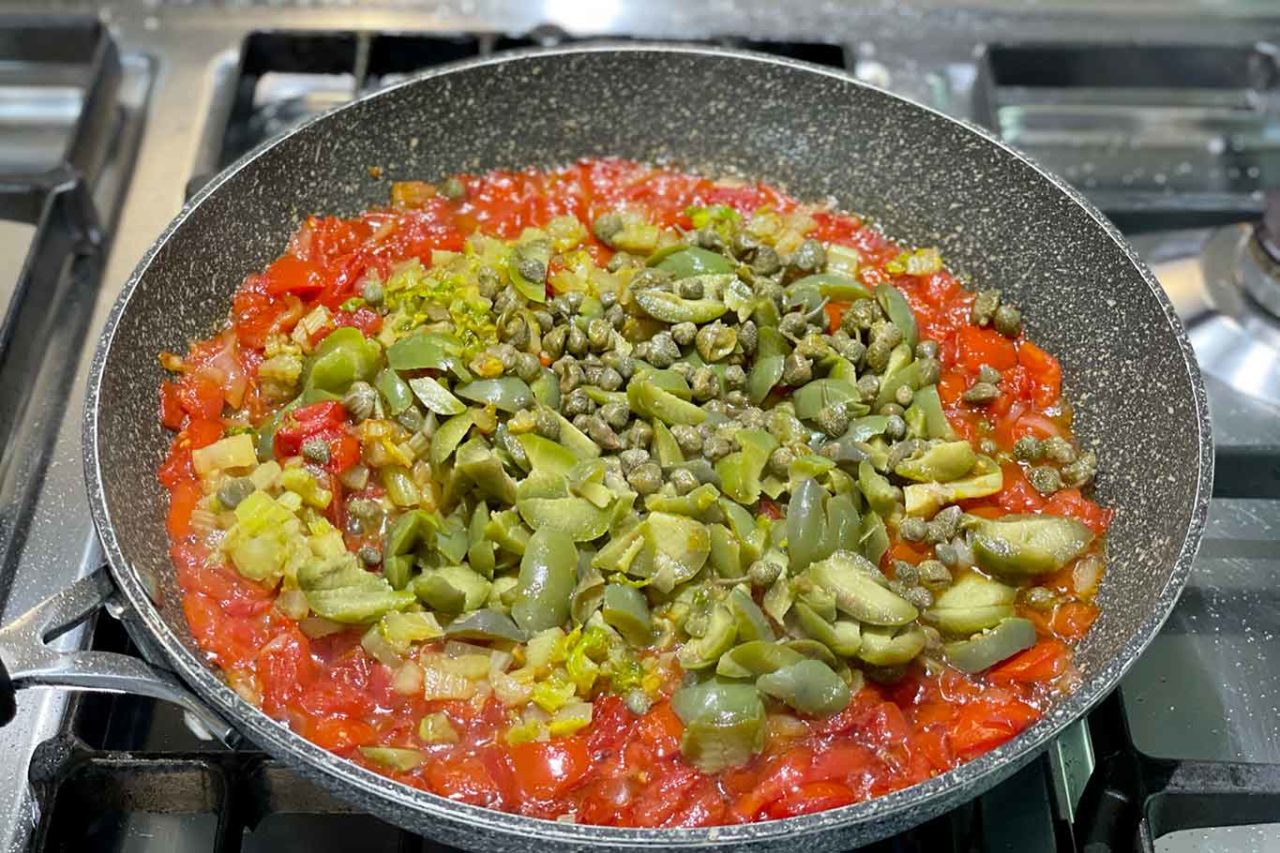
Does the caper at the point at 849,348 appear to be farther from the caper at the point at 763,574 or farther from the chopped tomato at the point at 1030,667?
the chopped tomato at the point at 1030,667

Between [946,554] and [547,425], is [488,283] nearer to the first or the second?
[547,425]

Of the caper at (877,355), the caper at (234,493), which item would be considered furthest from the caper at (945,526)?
the caper at (234,493)

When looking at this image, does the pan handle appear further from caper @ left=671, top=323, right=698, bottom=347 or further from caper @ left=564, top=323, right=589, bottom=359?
caper @ left=671, top=323, right=698, bottom=347

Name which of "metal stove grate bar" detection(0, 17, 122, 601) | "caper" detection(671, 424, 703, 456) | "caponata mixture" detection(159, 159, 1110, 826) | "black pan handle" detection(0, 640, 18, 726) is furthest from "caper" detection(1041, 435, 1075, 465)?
"metal stove grate bar" detection(0, 17, 122, 601)

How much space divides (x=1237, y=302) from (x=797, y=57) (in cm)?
125

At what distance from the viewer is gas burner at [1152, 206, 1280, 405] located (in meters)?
2.81

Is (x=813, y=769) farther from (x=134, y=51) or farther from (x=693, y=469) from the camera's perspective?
(x=134, y=51)

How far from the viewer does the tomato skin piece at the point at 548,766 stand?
1.96 meters

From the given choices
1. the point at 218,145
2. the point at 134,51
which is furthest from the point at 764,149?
the point at 134,51

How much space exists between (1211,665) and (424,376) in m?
1.69

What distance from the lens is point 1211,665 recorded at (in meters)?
2.39

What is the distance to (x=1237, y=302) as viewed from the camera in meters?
2.87

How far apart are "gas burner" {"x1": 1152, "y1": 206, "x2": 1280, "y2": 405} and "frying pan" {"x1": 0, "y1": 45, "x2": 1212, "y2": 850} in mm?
433

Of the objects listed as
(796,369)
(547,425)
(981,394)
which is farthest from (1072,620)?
(547,425)
